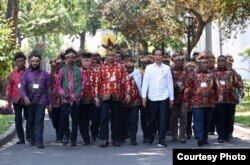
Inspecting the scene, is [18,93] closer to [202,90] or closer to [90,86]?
[90,86]

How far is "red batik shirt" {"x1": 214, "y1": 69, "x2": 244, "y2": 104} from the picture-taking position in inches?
564

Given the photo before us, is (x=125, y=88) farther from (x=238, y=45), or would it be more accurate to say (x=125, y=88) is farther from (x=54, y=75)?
(x=238, y=45)

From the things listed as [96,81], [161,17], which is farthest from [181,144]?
[161,17]

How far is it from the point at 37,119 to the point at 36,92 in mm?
541

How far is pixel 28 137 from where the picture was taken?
15.1m

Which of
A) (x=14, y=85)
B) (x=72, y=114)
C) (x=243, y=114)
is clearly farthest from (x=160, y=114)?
(x=243, y=114)

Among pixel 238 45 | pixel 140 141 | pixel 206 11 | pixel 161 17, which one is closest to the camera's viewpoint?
pixel 140 141

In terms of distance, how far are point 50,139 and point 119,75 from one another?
2.86 metres

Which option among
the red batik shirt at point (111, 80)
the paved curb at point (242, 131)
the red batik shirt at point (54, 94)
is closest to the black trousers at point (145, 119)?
the red batik shirt at point (111, 80)

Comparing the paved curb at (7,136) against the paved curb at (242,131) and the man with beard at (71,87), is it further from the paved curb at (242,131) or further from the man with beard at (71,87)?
the paved curb at (242,131)

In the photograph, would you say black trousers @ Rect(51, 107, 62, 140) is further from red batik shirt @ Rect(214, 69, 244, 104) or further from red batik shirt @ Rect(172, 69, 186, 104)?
red batik shirt @ Rect(214, 69, 244, 104)

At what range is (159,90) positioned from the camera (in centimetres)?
1368

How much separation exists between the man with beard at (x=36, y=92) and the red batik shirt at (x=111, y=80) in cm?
111

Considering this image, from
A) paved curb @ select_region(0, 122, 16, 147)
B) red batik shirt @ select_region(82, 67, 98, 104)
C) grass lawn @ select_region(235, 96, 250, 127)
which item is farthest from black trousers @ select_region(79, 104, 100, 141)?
grass lawn @ select_region(235, 96, 250, 127)
